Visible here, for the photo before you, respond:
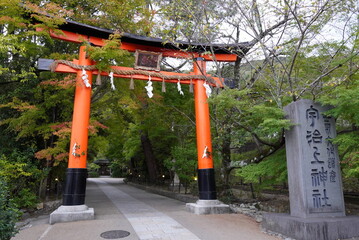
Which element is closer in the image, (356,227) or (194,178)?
(356,227)

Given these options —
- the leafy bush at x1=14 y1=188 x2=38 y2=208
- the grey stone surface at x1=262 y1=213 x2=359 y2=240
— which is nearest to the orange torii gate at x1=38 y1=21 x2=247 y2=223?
the leafy bush at x1=14 y1=188 x2=38 y2=208

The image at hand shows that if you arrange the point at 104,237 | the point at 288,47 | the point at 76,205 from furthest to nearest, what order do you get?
the point at 76,205 < the point at 288,47 < the point at 104,237

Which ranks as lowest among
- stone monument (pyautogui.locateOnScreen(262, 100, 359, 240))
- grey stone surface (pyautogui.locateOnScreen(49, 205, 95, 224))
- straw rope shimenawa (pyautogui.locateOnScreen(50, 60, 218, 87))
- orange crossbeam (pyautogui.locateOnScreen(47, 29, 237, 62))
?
grey stone surface (pyautogui.locateOnScreen(49, 205, 95, 224))

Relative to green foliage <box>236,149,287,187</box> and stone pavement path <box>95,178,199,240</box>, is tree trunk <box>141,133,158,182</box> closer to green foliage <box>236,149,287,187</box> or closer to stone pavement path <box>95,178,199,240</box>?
stone pavement path <box>95,178,199,240</box>

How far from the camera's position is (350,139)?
6.18 meters

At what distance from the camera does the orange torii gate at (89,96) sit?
9125mm

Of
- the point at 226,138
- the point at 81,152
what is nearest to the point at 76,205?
the point at 81,152

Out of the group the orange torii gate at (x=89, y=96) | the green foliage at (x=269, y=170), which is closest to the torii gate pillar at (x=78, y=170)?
the orange torii gate at (x=89, y=96)

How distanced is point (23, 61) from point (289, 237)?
14385mm

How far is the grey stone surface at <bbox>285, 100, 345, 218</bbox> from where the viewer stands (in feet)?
21.5

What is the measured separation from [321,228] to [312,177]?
134 centimetres

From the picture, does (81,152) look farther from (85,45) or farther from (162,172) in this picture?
(162,172)

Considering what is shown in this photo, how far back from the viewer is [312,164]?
6746 millimetres

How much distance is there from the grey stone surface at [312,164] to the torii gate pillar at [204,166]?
3711mm
